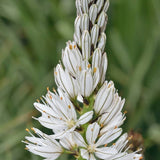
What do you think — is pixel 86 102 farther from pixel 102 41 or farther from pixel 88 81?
pixel 102 41

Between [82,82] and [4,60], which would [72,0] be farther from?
[82,82]

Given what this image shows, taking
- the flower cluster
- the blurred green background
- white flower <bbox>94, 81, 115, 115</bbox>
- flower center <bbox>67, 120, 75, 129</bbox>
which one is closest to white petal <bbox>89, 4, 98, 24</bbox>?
the flower cluster

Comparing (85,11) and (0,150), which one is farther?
(0,150)

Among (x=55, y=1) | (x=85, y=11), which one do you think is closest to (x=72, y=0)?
(x=55, y=1)

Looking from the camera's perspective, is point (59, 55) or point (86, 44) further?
point (59, 55)

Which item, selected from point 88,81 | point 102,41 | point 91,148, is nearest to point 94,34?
point 102,41

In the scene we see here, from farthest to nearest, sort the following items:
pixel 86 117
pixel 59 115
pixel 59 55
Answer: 1. pixel 59 55
2. pixel 59 115
3. pixel 86 117
